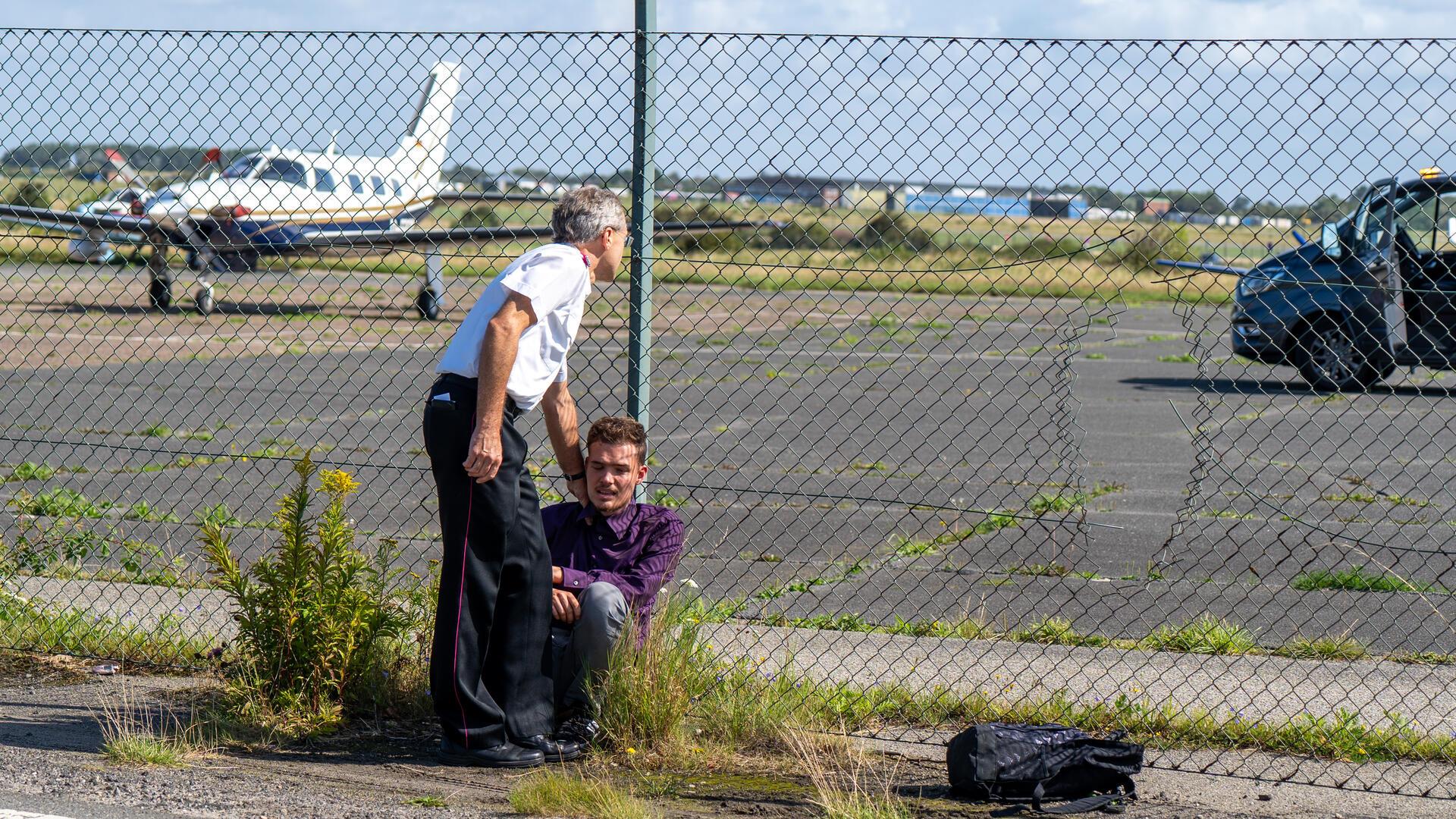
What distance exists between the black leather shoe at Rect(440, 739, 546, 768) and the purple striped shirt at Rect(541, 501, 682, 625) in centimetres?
53

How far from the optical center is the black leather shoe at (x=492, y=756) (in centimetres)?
431

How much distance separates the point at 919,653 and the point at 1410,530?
429cm

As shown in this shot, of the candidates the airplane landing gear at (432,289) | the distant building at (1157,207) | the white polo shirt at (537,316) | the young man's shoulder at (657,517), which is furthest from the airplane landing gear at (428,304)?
the distant building at (1157,207)

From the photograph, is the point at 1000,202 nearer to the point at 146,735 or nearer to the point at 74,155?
the point at 146,735

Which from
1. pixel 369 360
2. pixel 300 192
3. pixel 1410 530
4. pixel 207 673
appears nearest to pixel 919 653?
pixel 207 673

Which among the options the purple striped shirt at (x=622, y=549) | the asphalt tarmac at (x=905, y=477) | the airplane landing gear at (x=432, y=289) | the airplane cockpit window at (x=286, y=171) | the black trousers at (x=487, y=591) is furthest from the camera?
the airplane cockpit window at (x=286, y=171)

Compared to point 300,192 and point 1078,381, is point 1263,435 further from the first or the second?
point 300,192

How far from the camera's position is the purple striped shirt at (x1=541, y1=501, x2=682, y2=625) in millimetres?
4578

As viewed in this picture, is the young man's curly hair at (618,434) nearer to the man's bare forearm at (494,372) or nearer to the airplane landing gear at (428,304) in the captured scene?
the man's bare forearm at (494,372)

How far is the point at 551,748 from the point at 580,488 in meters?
0.84

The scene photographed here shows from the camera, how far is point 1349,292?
13.2 m

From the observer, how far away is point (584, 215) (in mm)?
4195

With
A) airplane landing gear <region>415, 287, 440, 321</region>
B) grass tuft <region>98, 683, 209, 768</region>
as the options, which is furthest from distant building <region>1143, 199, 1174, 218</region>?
airplane landing gear <region>415, 287, 440, 321</region>

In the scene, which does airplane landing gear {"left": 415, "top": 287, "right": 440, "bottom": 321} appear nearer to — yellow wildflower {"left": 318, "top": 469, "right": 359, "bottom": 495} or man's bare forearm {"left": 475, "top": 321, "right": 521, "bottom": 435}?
yellow wildflower {"left": 318, "top": 469, "right": 359, "bottom": 495}
